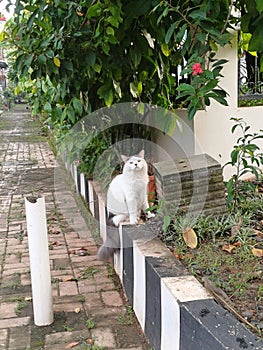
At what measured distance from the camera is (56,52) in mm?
2793

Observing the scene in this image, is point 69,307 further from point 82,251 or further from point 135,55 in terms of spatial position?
point 135,55

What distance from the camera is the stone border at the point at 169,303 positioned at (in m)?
1.53

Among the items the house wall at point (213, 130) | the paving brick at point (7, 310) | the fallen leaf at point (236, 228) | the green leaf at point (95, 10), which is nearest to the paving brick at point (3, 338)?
the paving brick at point (7, 310)

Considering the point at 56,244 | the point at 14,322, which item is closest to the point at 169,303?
the point at 14,322

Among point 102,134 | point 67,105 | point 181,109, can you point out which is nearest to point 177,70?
point 181,109

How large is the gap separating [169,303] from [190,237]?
672 mm

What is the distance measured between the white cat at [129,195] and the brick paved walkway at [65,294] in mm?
334

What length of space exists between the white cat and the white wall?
3.87ft

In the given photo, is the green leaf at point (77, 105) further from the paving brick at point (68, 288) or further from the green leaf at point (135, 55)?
the paving brick at point (68, 288)

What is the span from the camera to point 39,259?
243cm

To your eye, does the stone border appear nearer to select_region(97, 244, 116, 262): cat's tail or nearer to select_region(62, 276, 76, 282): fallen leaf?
select_region(97, 244, 116, 262): cat's tail

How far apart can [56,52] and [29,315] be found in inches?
61.3

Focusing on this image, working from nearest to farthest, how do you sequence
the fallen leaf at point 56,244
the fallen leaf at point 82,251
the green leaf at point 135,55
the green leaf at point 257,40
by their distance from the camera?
the green leaf at point 257,40, the green leaf at point 135,55, the fallen leaf at point 82,251, the fallen leaf at point 56,244

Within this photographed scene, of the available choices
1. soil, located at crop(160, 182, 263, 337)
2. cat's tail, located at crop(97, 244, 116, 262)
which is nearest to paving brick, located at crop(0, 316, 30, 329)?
cat's tail, located at crop(97, 244, 116, 262)
